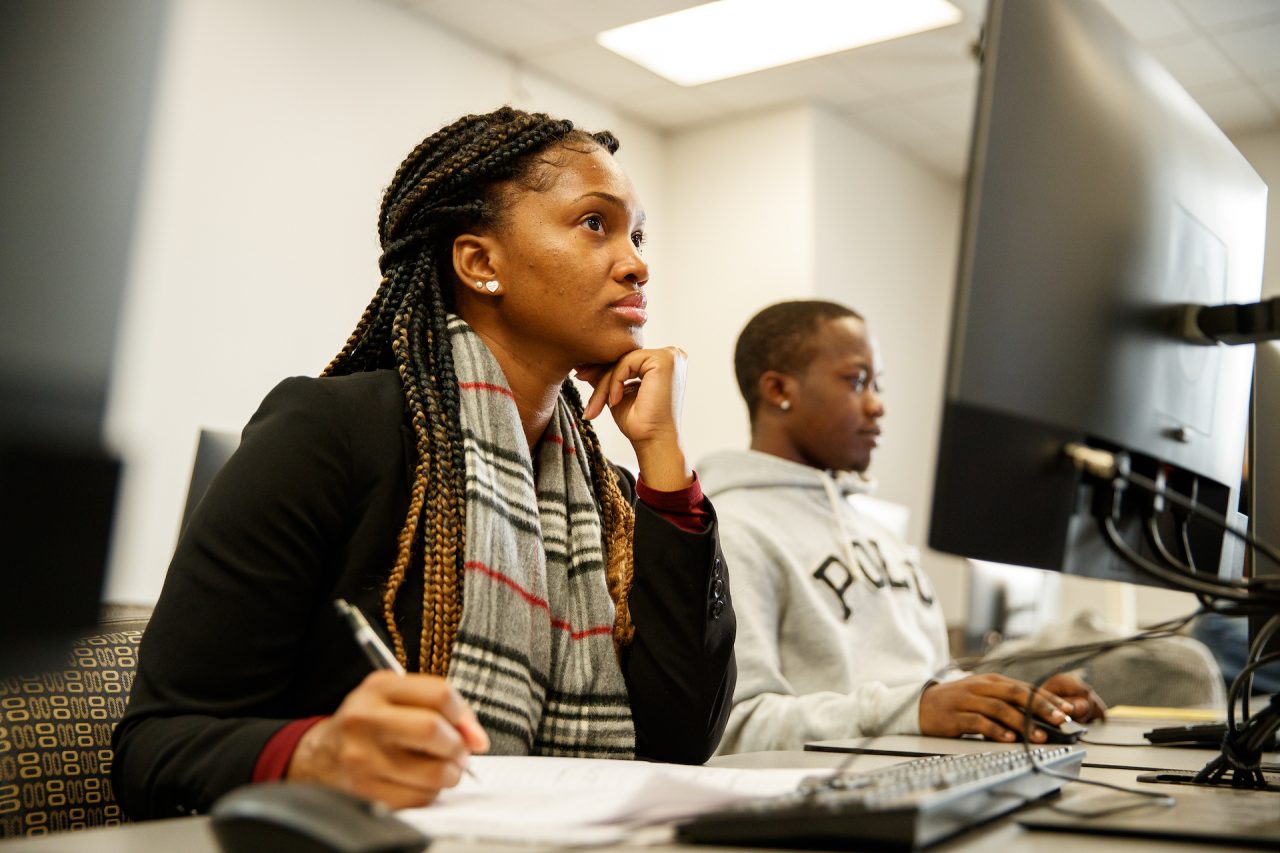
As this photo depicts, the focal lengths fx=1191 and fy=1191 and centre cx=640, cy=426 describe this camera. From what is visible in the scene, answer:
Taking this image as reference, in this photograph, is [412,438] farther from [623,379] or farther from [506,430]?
[623,379]

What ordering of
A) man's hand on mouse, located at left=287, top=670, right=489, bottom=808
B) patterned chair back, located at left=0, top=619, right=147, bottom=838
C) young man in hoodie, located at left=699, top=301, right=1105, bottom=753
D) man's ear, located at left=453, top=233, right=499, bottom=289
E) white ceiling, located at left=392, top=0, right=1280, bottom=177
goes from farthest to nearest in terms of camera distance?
1. white ceiling, located at left=392, top=0, right=1280, bottom=177
2. young man in hoodie, located at left=699, top=301, right=1105, bottom=753
3. man's ear, located at left=453, top=233, right=499, bottom=289
4. patterned chair back, located at left=0, top=619, right=147, bottom=838
5. man's hand on mouse, located at left=287, top=670, right=489, bottom=808

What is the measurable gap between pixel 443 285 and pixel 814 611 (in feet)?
2.64

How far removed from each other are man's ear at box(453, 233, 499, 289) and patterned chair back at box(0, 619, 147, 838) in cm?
52

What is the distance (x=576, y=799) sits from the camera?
0.70 meters

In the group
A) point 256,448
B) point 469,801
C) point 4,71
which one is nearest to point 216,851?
point 469,801

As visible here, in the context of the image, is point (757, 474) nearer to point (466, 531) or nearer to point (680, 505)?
point (680, 505)

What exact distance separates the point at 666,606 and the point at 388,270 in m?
0.49

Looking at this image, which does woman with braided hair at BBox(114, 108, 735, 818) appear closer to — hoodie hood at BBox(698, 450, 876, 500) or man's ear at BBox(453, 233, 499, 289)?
man's ear at BBox(453, 233, 499, 289)

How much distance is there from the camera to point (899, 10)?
149 inches

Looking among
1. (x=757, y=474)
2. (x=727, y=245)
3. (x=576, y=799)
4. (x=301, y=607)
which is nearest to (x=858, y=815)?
(x=576, y=799)

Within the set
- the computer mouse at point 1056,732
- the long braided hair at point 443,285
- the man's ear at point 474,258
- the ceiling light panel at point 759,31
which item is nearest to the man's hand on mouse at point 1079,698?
the computer mouse at point 1056,732

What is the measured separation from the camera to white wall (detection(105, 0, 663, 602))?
303cm

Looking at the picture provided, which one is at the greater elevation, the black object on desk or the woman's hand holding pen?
the woman's hand holding pen

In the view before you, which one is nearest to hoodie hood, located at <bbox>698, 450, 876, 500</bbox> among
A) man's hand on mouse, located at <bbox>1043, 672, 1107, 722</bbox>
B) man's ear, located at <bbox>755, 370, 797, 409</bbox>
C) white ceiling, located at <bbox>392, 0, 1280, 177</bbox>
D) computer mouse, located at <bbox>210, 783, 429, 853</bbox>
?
man's ear, located at <bbox>755, 370, 797, 409</bbox>
